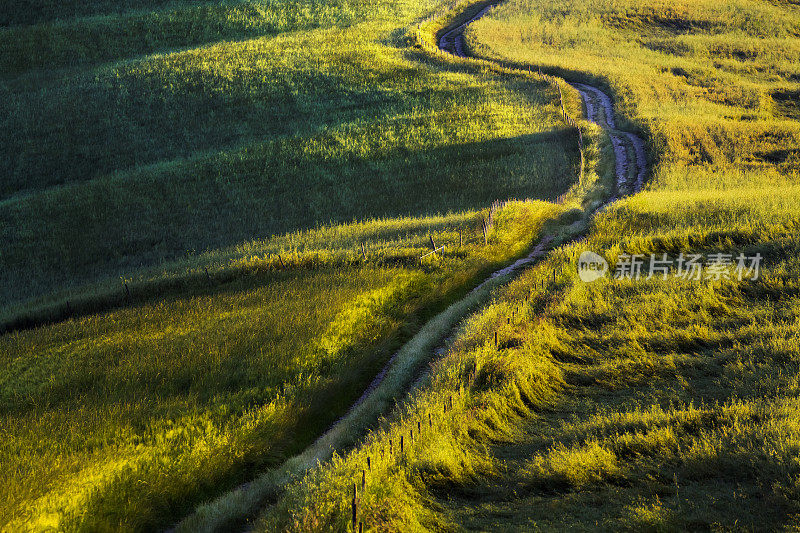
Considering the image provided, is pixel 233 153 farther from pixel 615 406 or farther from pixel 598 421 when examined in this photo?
pixel 598 421

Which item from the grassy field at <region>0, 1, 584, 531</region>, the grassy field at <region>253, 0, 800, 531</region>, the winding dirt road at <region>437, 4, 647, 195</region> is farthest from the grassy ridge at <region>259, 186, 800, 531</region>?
the winding dirt road at <region>437, 4, 647, 195</region>

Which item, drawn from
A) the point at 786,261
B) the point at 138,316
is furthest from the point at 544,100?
the point at 138,316

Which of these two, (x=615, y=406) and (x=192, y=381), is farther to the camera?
(x=192, y=381)

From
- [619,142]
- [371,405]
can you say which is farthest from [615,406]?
[619,142]

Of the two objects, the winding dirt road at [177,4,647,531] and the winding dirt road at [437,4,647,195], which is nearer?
the winding dirt road at [177,4,647,531]

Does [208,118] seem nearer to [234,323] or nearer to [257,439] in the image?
[234,323]

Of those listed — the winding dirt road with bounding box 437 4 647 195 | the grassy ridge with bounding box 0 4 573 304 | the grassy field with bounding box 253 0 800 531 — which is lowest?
the grassy ridge with bounding box 0 4 573 304

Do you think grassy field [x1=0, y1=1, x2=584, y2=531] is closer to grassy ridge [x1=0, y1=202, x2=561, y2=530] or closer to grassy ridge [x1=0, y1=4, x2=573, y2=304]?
grassy ridge [x1=0, y1=202, x2=561, y2=530]
